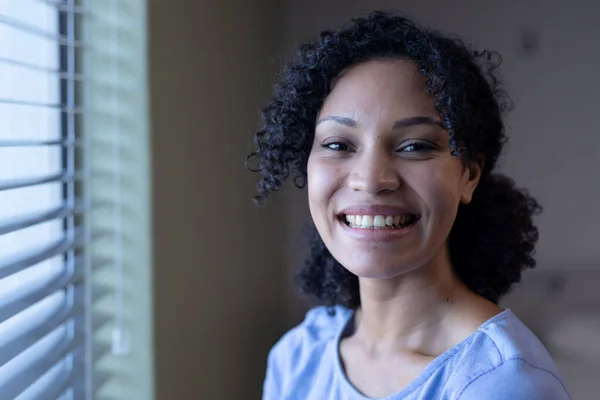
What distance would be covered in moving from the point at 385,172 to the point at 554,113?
3.32 ft

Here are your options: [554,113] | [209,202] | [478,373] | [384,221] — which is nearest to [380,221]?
[384,221]

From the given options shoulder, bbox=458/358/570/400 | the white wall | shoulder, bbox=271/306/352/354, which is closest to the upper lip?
shoulder, bbox=458/358/570/400

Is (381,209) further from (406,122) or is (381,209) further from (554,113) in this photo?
(554,113)

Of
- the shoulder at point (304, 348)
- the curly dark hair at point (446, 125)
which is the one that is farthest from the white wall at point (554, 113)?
the shoulder at point (304, 348)

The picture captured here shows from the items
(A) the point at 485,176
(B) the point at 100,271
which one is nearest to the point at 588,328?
(A) the point at 485,176

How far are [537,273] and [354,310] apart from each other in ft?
2.41

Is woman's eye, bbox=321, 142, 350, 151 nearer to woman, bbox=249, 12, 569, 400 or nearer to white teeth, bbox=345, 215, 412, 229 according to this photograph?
woman, bbox=249, 12, 569, 400

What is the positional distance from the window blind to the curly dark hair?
0.34 metres

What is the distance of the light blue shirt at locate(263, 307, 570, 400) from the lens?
0.89m

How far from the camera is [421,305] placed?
1094mm

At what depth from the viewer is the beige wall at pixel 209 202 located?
1.21 meters

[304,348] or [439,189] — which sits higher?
[439,189]

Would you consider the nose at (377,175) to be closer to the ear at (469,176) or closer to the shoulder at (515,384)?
the ear at (469,176)

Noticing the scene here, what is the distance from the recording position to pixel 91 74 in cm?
114
